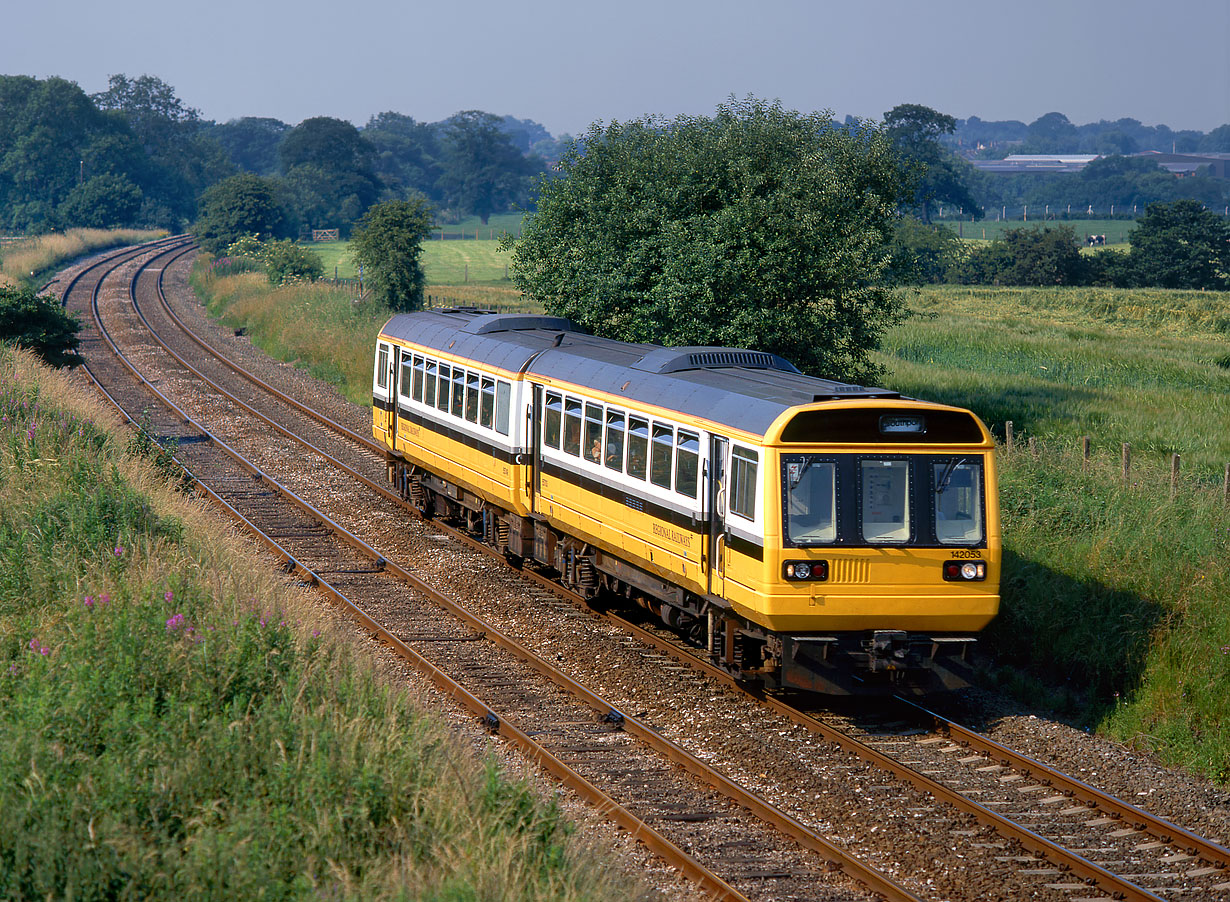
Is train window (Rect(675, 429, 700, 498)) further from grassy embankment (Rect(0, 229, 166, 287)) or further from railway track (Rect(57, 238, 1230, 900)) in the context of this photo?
grassy embankment (Rect(0, 229, 166, 287))

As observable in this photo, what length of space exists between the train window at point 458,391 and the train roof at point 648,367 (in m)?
0.33

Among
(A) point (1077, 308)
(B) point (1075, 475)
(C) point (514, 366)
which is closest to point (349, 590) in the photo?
(C) point (514, 366)

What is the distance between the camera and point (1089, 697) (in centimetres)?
1264

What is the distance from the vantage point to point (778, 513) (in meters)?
10.8

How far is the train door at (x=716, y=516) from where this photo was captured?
38.4ft

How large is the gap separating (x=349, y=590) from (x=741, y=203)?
10323mm

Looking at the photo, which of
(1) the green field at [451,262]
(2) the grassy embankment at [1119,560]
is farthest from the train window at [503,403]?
(1) the green field at [451,262]

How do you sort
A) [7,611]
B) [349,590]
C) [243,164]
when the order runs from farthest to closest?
[243,164] < [349,590] < [7,611]

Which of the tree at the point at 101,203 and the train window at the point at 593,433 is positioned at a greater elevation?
the tree at the point at 101,203

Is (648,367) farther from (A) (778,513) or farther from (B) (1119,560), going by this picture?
(B) (1119,560)

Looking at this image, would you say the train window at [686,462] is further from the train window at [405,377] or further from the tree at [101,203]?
the tree at [101,203]

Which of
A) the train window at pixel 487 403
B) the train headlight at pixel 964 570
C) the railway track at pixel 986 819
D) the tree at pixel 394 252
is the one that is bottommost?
the railway track at pixel 986 819

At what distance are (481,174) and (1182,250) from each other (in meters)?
94.3

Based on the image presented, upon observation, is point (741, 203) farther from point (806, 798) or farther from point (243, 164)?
point (243, 164)
